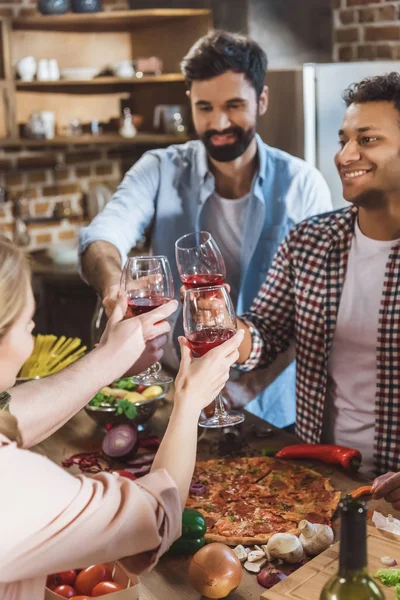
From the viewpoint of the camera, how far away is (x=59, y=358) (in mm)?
2295

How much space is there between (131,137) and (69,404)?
3.56 meters

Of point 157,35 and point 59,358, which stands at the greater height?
point 157,35

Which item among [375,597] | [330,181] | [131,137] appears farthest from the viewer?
[131,137]

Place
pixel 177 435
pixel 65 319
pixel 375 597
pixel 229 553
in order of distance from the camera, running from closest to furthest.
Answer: pixel 375 597, pixel 177 435, pixel 229 553, pixel 65 319

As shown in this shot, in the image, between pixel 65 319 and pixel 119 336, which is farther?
pixel 65 319

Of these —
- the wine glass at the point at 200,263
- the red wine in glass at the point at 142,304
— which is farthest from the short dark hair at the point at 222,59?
the red wine in glass at the point at 142,304

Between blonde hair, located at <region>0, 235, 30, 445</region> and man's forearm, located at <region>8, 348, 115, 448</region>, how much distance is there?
1.17 feet

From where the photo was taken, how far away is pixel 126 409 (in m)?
2.03

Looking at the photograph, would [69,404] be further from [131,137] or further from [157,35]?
[157,35]

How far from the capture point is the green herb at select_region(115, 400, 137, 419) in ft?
6.64

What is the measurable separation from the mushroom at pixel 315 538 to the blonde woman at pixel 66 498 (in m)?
0.36

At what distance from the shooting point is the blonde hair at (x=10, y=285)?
3.58ft

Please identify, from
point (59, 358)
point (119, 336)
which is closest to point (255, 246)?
point (59, 358)

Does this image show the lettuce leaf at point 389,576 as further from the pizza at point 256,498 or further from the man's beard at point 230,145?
the man's beard at point 230,145
